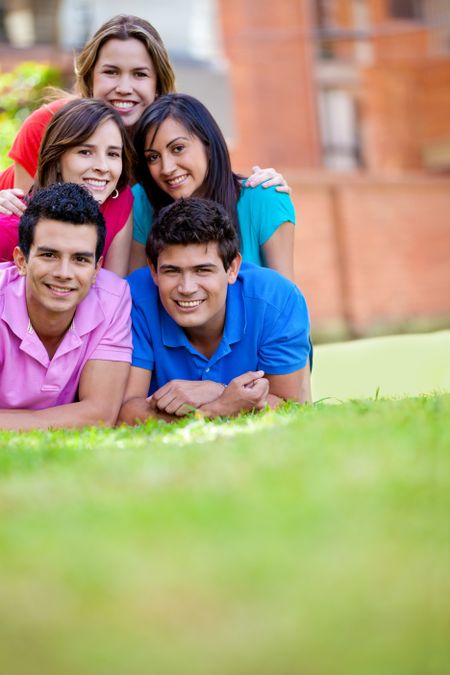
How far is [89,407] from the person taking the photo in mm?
4805

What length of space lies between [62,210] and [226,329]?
93 centimetres

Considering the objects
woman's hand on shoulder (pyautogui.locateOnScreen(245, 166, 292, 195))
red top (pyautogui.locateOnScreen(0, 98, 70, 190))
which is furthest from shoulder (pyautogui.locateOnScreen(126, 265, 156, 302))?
red top (pyautogui.locateOnScreen(0, 98, 70, 190))

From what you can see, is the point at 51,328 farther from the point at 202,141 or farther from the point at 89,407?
→ the point at 202,141

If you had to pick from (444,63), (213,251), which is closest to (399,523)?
(213,251)

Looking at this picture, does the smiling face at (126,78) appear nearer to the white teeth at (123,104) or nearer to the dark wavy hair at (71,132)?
the white teeth at (123,104)

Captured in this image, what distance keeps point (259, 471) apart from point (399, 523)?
520 millimetres

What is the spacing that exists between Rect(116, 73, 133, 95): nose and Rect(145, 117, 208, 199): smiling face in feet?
1.48

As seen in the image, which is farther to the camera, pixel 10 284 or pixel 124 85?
pixel 124 85

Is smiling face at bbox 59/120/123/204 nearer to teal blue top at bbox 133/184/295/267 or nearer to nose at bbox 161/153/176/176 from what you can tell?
nose at bbox 161/153/176/176

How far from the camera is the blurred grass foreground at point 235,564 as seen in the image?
196 centimetres

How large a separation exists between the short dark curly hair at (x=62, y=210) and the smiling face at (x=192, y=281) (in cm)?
31

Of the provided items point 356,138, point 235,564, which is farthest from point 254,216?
point 356,138

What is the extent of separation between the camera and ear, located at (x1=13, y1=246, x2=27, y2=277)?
16.0 feet

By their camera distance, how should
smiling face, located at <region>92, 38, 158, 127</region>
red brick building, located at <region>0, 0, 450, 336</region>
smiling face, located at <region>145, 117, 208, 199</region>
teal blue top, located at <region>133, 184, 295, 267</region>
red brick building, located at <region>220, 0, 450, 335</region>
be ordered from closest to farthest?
smiling face, located at <region>145, 117, 208, 199</region> → teal blue top, located at <region>133, 184, 295, 267</region> → smiling face, located at <region>92, 38, 158, 127</region> → red brick building, located at <region>0, 0, 450, 336</region> → red brick building, located at <region>220, 0, 450, 335</region>
